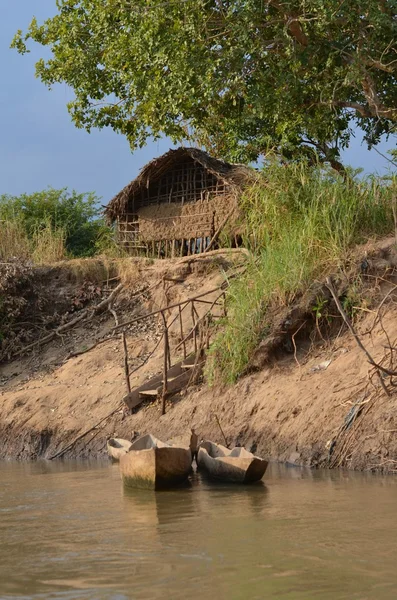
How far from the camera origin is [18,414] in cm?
1198

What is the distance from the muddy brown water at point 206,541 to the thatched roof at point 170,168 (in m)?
8.78

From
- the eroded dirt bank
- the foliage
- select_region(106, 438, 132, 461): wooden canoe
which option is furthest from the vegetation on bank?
select_region(106, 438, 132, 461): wooden canoe

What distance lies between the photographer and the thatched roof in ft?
51.7

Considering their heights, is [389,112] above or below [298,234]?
above

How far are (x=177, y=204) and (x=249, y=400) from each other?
8.12m

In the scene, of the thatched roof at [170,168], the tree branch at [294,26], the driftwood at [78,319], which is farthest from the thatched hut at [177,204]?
the tree branch at [294,26]

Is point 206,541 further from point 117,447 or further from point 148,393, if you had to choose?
point 148,393

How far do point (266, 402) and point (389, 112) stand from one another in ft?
19.2

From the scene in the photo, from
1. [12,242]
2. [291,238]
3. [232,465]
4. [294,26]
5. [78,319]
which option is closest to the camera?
[232,465]

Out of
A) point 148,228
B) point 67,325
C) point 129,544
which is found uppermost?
point 148,228

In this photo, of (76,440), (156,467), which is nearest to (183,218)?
(76,440)

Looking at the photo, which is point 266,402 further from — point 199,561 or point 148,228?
point 148,228

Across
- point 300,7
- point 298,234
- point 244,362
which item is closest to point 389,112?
point 300,7

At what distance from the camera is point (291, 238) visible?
Answer: 1102 cm
